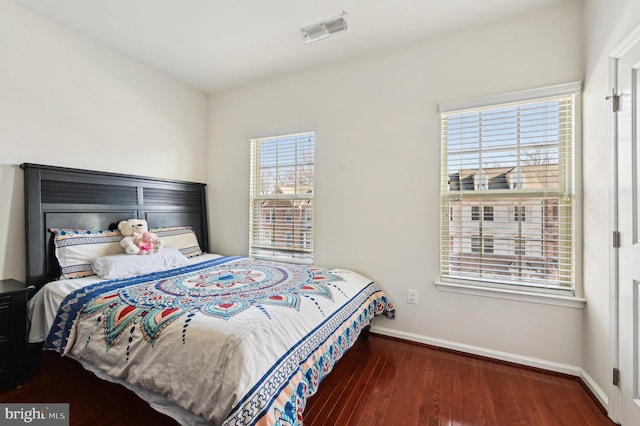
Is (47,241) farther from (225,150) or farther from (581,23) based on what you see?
(581,23)

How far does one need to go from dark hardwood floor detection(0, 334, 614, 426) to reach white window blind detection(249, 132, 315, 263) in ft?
4.55

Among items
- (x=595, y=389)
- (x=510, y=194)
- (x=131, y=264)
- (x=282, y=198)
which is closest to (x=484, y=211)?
(x=510, y=194)

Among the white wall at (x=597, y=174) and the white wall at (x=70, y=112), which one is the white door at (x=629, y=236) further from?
the white wall at (x=70, y=112)

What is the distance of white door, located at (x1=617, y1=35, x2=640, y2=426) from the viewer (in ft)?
Result: 4.85

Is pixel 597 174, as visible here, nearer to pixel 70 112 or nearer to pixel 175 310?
pixel 175 310

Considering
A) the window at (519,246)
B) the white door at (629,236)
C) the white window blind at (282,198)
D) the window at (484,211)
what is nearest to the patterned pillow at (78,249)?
the white window blind at (282,198)

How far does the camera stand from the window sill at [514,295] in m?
2.06

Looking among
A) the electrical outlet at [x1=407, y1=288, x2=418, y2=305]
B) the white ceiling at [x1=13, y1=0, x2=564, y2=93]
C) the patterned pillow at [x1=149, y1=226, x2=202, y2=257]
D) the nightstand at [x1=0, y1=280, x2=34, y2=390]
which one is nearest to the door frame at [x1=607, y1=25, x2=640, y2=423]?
the white ceiling at [x1=13, y1=0, x2=564, y2=93]

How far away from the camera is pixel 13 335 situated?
188 centimetres

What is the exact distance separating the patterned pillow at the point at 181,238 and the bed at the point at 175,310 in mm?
23

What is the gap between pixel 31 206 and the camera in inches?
86.8

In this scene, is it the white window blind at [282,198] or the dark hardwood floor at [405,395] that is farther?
the white window blind at [282,198]

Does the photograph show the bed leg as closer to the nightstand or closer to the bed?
the bed

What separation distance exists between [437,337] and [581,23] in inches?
104
